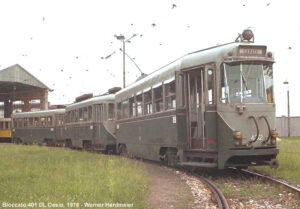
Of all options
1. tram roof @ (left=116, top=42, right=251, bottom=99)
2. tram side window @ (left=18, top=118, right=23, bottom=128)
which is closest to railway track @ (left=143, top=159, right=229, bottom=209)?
tram roof @ (left=116, top=42, right=251, bottom=99)

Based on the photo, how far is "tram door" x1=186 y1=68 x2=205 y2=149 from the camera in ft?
35.3

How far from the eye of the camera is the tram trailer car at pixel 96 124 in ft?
66.9

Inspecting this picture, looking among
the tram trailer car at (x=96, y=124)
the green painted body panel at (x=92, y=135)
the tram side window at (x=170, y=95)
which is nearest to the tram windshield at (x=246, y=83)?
the tram side window at (x=170, y=95)

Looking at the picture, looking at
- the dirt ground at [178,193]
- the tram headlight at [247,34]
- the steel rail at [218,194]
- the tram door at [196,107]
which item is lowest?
the dirt ground at [178,193]

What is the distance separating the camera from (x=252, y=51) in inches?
413

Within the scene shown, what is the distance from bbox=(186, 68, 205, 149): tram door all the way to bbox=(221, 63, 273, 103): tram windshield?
692 millimetres

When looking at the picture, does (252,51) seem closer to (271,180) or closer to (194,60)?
(194,60)

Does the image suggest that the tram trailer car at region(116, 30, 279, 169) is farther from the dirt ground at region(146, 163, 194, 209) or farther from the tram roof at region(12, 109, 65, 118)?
the tram roof at region(12, 109, 65, 118)

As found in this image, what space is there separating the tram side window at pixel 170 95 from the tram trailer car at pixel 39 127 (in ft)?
58.3

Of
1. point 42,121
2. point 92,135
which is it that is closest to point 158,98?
point 92,135

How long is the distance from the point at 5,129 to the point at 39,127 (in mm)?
10868

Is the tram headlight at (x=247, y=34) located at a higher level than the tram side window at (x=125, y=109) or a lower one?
higher

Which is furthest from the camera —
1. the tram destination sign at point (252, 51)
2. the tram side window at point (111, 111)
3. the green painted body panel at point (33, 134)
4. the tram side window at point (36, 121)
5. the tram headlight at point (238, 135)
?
the tram side window at point (36, 121)

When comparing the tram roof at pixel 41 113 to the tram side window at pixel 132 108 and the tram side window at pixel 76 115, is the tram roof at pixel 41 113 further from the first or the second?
the tram side window at pixel 132 108
